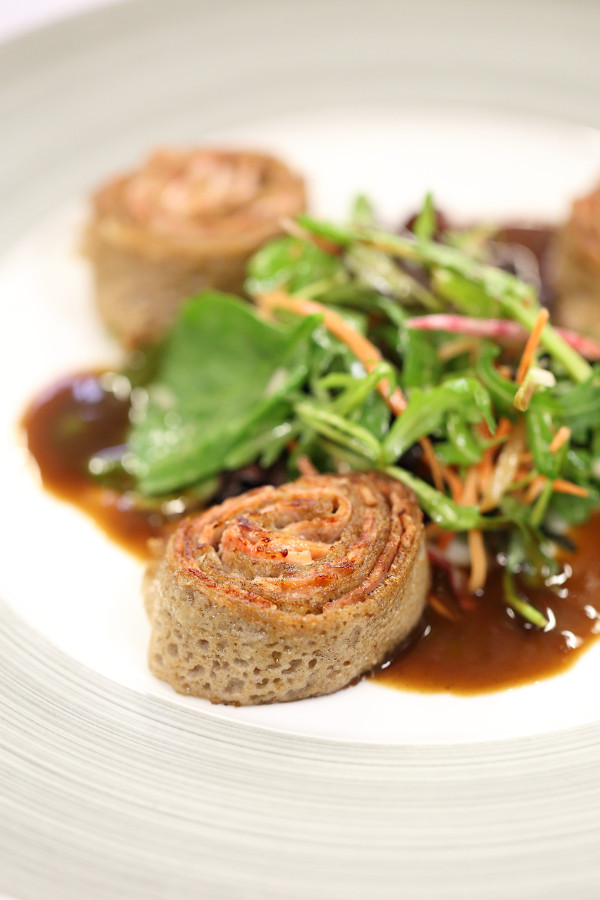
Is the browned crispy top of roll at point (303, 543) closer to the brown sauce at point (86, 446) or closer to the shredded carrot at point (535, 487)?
the shredded carrot at point (535, 487)

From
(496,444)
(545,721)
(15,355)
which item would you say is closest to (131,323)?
(15,355)

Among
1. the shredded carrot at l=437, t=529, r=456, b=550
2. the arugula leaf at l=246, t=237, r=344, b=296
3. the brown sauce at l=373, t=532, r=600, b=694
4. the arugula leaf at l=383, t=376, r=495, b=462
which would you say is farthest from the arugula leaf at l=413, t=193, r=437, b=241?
the brown sauce at l=373, t=532, r=600, b=694

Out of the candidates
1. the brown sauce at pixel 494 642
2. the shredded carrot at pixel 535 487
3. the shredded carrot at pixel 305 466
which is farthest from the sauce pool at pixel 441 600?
the shredded carrot at pixel 305 466

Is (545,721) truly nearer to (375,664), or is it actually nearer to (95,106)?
(375,664)

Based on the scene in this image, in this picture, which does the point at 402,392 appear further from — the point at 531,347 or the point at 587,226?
the point at 587,226

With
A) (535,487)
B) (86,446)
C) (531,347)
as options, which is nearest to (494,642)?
(535,487)

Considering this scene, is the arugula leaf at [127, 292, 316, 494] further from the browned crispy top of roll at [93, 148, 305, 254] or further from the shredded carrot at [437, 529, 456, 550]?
the shredded carrot at [437, 529, 456, 550]
